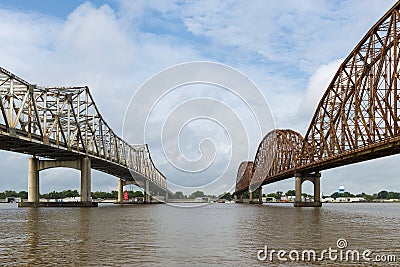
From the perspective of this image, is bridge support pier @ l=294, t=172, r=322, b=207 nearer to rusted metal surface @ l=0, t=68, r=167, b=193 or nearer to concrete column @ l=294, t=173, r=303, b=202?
concrete column @ l=294, t=173, r=303, b=202

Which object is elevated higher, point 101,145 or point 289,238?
point 101,145

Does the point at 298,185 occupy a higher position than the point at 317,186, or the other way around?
the point at 298,185

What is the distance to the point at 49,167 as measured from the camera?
108m

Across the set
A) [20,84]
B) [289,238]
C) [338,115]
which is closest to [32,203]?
[20,84]

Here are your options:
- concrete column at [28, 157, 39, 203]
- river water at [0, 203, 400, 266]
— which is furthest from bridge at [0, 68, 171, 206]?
river water at [0, 203, 400, 266]

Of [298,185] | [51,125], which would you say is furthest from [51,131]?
[298,185]

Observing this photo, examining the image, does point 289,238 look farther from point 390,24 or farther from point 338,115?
point 338,115

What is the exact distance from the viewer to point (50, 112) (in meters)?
106

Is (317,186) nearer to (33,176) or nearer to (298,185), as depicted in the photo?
(298,185)

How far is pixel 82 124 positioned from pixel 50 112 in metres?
18.8

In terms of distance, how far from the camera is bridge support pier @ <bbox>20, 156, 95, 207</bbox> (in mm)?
107250
